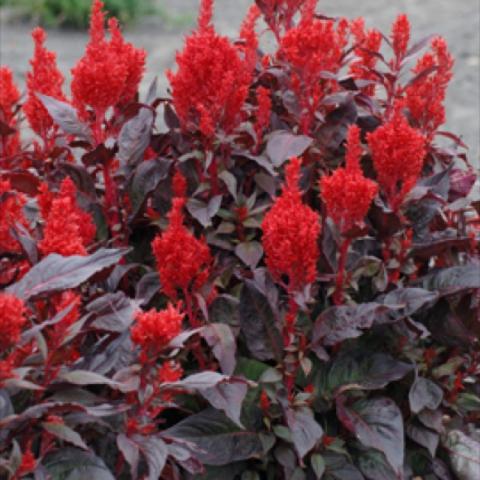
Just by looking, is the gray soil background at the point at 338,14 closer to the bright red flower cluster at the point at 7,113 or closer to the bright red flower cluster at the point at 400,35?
the bright red flower cluster at the point at 400,35

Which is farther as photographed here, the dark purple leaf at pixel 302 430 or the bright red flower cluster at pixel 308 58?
the bright red flower cluster at pixel 308 58

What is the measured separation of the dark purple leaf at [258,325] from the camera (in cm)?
245

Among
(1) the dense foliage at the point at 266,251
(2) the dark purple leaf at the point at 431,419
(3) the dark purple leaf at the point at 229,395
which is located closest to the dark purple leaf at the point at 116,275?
(1) the dense foliage at the point at 266,251

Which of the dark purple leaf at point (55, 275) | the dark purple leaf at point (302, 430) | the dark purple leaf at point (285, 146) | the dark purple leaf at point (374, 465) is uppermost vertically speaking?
the dark purple leaf at point (285, 146)

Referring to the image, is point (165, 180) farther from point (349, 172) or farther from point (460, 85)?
point (460, 85)

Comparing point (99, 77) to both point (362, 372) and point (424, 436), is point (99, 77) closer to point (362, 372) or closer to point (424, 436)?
point (362, 372)

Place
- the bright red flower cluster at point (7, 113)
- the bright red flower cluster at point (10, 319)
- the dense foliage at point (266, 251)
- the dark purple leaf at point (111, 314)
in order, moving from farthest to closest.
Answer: the bright red flower cluster at point (7, 113), the dense foliage at point (266, 251), the dark purple leaf at point (111, 314), the bright red flower cluster at point (10, 319)

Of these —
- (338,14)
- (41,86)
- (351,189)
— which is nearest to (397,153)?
(351,189)

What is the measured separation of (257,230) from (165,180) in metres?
0.28

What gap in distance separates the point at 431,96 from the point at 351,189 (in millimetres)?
835

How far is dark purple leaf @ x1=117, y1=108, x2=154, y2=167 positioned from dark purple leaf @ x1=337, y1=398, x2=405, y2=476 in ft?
2.70

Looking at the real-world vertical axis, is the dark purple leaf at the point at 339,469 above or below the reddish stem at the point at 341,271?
below

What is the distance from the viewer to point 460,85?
26.2 ft

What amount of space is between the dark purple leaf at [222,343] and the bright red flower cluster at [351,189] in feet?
1.27
